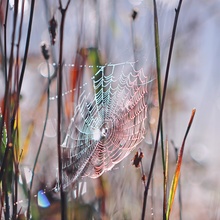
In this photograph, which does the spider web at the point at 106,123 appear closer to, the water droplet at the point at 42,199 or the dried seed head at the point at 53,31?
the water droplet at the point at 42,199

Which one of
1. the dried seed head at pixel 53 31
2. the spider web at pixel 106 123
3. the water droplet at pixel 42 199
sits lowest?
the water droplet at pixel 42 199

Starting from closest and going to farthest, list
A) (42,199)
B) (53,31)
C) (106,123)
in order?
(53,31)
(42,199)
(106,123)

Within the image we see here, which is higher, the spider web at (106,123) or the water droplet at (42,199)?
the spider web at (106,123)

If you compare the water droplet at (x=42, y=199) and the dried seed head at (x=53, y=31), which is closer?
the dried seed head at (x=53, y=31)

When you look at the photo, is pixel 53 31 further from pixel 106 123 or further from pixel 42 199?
pixel 106 123

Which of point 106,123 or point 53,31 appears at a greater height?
point 53,31

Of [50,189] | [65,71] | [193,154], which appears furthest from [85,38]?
[193,154]

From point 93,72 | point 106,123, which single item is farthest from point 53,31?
point 106,123

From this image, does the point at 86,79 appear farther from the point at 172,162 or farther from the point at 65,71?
the point at 172,162
